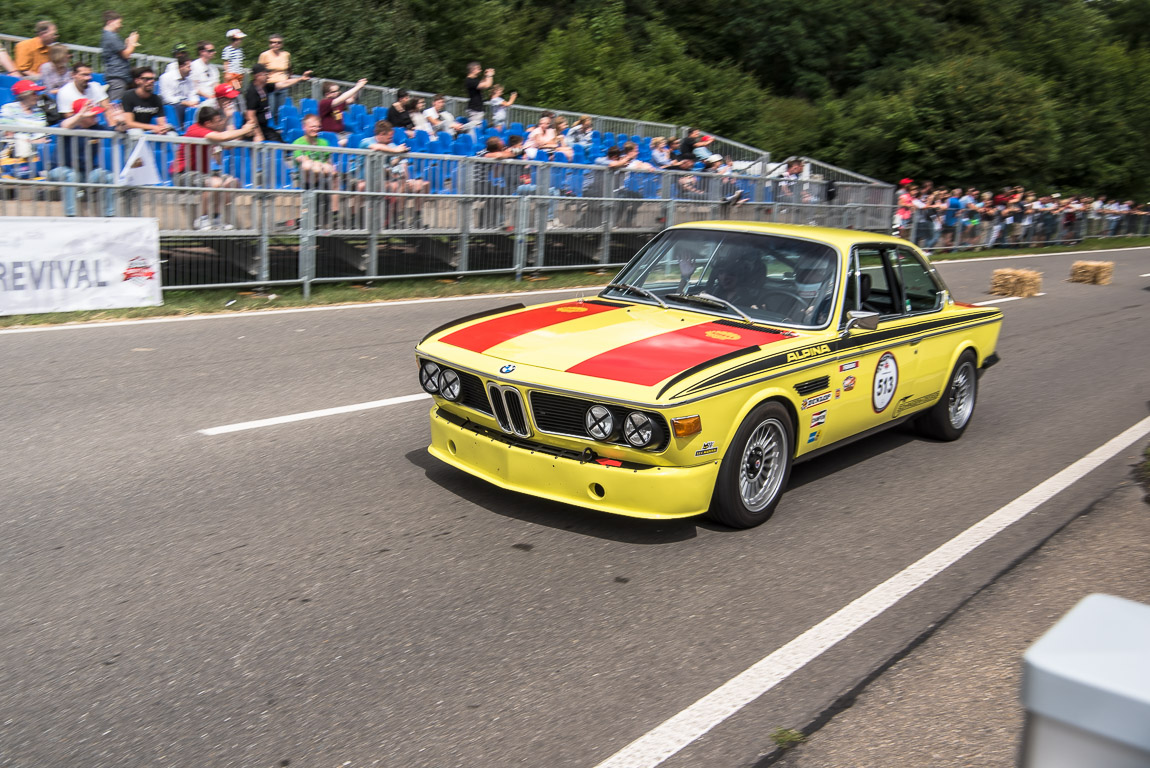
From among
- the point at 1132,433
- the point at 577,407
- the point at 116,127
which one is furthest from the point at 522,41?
the point at 577,407

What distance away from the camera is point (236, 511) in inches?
211

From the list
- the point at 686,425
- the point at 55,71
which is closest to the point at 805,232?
the point at 686,425

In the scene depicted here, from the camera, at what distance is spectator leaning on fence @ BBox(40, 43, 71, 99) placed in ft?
44.1

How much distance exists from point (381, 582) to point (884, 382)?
12.1ft

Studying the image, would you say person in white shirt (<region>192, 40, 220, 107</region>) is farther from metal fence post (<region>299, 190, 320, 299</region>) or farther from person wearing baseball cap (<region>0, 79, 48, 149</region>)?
metal fence post (<region>299, 190, 320, 299</region>)

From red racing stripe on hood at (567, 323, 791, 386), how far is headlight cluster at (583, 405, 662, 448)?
172 millimetres

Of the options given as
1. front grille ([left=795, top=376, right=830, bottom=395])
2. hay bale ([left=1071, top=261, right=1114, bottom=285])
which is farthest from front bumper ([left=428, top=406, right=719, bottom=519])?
hay bale ([left=1071, top=261, right=1114, bottom=285])

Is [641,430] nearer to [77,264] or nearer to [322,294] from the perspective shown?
[77,264]

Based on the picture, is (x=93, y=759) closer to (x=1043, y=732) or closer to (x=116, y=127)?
(x=1043, y=732)

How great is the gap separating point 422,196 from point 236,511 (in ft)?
29.2

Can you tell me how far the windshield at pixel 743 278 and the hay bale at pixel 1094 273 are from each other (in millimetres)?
18563

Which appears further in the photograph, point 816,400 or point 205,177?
point 205,177

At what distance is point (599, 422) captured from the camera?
16.6 ft

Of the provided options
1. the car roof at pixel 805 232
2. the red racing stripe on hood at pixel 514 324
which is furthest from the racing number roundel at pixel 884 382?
the red racing stripe on hood at pixel 514 324
